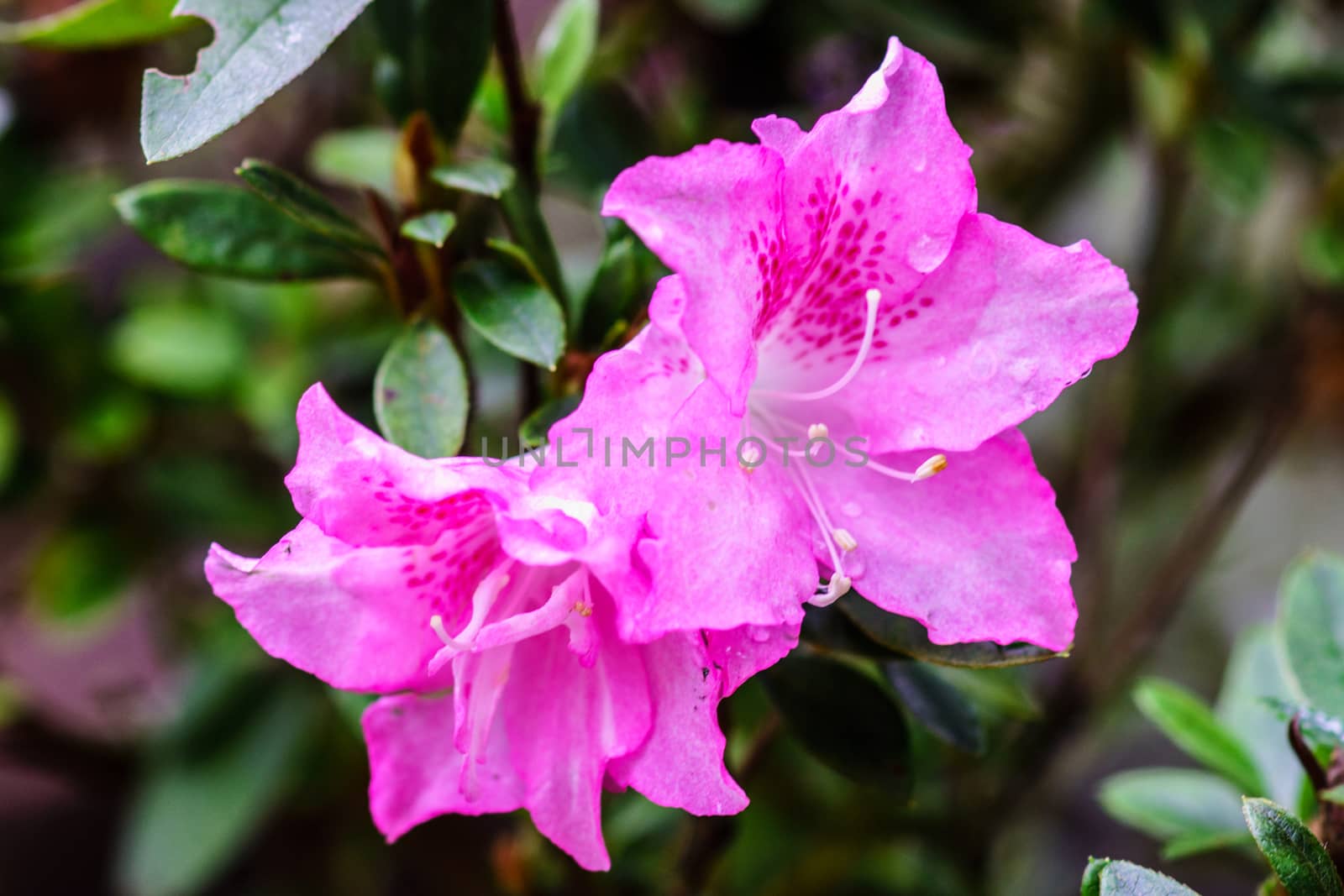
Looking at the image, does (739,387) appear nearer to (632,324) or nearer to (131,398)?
(632,324)

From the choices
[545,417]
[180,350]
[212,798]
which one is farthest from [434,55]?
[212,798]

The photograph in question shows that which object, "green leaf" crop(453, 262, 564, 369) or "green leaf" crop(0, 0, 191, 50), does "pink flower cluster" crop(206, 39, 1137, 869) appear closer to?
"green leaf" crop(453, 262, 564, 369)

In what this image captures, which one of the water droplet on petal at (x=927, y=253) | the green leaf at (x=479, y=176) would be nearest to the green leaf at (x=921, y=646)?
the water droplet on petal at (x=927, y=253)

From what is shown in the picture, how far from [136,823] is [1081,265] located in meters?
1.38

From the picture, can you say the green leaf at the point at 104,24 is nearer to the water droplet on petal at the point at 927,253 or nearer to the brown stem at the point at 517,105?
the brown stem at the point at 517,105

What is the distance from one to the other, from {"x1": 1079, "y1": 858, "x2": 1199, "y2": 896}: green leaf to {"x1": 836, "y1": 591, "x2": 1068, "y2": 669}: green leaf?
0.10m

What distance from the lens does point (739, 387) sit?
548 mm

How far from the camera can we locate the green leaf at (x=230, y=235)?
2.42ft

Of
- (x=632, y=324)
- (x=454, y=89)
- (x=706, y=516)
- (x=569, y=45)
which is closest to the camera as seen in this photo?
(x=706, y=516)

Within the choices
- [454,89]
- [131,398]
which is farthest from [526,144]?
[131,398]

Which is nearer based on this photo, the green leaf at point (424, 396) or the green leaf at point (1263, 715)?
the green leaf at point (424, 396)

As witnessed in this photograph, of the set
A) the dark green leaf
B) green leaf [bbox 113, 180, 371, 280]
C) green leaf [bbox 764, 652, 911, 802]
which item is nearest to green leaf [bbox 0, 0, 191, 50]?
green leaf [bbox 113, 180, 371, 280]

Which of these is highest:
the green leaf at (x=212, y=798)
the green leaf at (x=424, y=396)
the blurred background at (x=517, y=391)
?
the green leaf at (x=424, y=396)

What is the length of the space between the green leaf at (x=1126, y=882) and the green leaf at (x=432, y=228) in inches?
19.1
